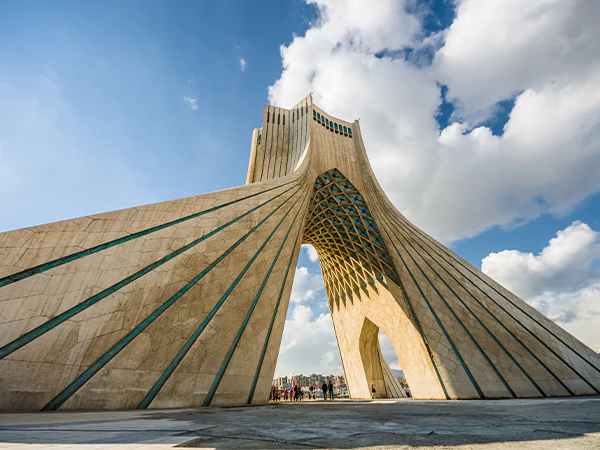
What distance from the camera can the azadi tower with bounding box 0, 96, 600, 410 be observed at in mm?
4348

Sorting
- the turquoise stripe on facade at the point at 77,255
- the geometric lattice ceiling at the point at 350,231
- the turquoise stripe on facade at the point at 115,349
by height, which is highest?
the geometric lattice ceiling at the point at 350,231

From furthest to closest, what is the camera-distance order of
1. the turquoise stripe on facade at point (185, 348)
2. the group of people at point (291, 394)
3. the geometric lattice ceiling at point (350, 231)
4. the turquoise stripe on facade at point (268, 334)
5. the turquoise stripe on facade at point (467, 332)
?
the group of people at point (291, 394) < the geometric lattice ceiling at point (350, 231) < the turquoise stripe on facade at point (467, 332) < the turquoise stripe on facade at point (268, 334) < the turquoise stripe on facade at point (185, 348)

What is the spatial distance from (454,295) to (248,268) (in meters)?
7.84

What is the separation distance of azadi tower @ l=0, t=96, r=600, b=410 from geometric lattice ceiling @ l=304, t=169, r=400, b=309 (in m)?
0.07

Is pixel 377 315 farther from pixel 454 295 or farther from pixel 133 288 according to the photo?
pixel 133 288

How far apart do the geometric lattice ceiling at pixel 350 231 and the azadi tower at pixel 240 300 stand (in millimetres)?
70

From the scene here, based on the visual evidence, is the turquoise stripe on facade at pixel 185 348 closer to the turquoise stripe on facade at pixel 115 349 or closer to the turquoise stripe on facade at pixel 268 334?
the turquoise stripe on facade at pixel 115 349

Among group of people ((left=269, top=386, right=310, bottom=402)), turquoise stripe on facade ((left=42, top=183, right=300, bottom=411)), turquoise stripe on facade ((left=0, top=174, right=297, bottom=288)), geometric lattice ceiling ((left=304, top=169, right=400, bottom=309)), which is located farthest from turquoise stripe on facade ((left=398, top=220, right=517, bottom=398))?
group of people ((left=269, top=386, right=310, bottom=402))

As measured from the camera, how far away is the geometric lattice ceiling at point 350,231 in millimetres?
13086

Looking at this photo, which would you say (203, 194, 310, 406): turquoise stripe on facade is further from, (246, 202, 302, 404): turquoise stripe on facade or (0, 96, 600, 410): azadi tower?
(246, 202, 302, 404): turquoise stripe on facade

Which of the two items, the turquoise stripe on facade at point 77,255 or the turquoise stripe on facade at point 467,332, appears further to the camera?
the turquoise stripe on facade at point 467,332

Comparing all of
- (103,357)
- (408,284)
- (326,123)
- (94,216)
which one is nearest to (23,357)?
(103,357)

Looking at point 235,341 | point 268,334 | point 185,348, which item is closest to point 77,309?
point 185,348

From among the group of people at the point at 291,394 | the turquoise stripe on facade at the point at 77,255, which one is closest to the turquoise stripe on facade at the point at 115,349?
the turquoise stripe on facade at the point at 77,255
